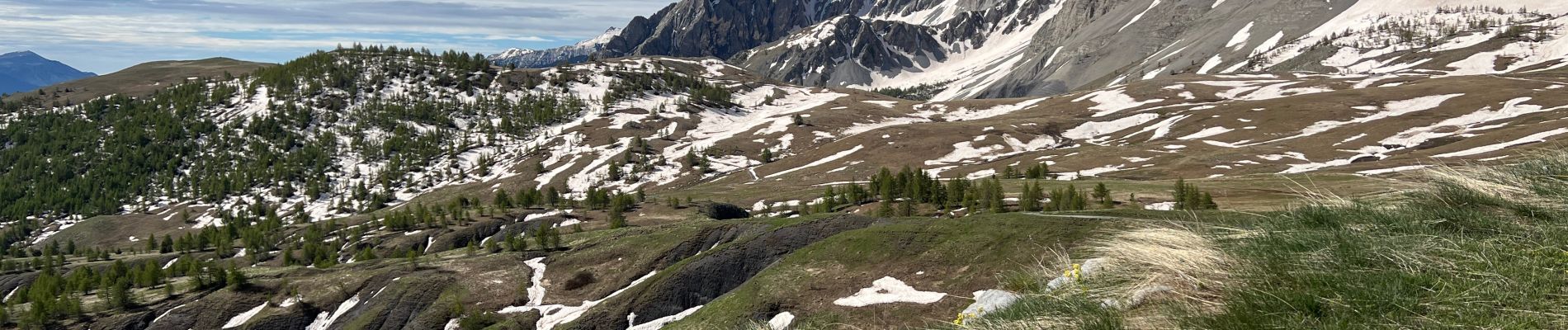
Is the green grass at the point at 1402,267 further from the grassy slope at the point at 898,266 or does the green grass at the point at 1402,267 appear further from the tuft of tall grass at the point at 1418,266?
the grassy slope at the point at 898,266

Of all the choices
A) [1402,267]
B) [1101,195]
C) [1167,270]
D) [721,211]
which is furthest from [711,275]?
[721,211]

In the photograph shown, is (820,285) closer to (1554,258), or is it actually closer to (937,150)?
(1554,258)

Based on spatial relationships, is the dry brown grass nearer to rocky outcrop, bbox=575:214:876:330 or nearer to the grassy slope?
the grassy slope

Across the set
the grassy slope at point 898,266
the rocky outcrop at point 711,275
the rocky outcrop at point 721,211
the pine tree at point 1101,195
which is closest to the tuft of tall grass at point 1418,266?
the grassy slope at point 898,266

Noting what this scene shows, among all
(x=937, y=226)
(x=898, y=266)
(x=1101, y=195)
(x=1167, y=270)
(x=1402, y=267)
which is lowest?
(x=1101, y=195)

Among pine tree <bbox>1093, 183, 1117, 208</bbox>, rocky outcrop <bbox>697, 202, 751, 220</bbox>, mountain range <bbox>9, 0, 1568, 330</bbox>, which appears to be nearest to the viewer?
mountain range <bbox>9, 0, 1568, 330</bbox>

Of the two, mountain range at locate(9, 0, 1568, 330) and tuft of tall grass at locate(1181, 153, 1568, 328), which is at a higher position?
tuft of tall grass at locate(1181, 153, 1568, 328)

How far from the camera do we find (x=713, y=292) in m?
41.3

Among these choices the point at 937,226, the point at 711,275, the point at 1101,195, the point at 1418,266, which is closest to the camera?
the point at 1418,266

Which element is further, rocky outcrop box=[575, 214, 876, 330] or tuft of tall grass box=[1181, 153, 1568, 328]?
rocky outcrop box=[575, 214, 876, 330]

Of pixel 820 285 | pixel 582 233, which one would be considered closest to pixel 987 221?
pixel 820 285

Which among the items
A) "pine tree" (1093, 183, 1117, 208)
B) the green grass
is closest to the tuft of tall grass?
the green grass

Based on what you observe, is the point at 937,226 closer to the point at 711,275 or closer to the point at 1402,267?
the point at 711,275

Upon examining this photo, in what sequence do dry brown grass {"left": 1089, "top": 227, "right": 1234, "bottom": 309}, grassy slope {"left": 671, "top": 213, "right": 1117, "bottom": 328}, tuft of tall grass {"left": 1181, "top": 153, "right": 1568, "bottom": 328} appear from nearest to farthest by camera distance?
tuft of tall grass {"left": 1181, "top": 153, "right": 1568, "bottom": 328} → dry brown grass {"left": 1089, "top": 227, "right": 1234, "bottom": 309} → grassy slope {"left": 671, "top": 213, "right": 1117, "bottom": 328}
